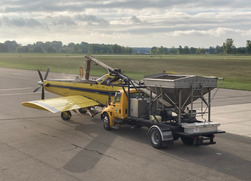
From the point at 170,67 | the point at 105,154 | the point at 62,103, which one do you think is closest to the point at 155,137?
the point at 105,154

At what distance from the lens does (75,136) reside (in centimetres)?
1396

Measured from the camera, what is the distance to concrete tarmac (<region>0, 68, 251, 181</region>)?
368 inches

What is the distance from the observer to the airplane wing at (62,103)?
14.5 metres

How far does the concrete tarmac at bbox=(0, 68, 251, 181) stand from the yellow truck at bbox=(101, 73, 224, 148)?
60 cm

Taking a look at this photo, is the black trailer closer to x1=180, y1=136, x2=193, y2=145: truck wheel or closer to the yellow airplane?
x1=180, y1=136, x2=193, y2=145: truck wheel

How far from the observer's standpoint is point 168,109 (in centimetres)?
1280

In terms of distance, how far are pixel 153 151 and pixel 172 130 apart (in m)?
1.07

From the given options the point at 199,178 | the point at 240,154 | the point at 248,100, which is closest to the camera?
the point at 199,178

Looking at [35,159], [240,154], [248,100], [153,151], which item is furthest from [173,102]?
[248,100]

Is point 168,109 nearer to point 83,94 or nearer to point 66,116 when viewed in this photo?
point 83,94

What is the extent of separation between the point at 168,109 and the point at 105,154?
3.31m

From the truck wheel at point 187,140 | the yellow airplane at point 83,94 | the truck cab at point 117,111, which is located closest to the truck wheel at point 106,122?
the truck cab at point 117,111

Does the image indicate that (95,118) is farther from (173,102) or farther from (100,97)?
(173,102)

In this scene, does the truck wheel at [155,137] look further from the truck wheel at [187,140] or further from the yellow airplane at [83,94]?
the yellow airplane at [83,94]
